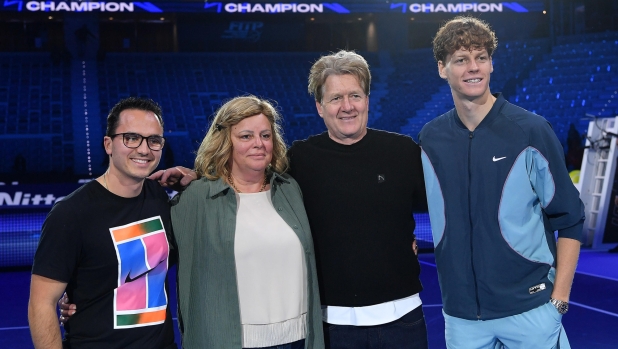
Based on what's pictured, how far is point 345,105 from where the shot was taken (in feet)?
9.14

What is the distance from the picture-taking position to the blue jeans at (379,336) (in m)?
2.72

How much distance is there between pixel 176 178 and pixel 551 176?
5.24 ft

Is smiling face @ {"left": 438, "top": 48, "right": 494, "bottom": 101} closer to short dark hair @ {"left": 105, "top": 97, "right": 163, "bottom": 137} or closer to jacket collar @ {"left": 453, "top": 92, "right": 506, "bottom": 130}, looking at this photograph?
jacket collar @ {"left": 453, "top": 92, "right": 506, "bottom": 130}

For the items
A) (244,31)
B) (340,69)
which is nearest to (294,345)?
(340,69)

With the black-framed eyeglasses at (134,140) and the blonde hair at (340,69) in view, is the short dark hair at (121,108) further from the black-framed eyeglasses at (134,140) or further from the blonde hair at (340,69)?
the blonde hair at (340,69)

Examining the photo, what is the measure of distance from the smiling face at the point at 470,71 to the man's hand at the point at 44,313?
5.75ft

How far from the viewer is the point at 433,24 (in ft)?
79.9

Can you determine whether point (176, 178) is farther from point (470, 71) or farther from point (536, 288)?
point (536, 288)

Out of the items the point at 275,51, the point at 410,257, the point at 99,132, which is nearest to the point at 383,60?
the point at 275,51

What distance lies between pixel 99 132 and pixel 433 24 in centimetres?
1271

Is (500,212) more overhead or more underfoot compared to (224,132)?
more underfoot

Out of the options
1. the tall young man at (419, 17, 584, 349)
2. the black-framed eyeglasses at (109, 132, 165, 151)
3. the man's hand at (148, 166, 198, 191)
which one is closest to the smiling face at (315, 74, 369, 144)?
the tall young man at (419, 17, 584, 349)

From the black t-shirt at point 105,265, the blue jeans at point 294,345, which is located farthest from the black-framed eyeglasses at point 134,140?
the blue jeans at point 294,345

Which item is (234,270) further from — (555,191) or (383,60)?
(383,60)
